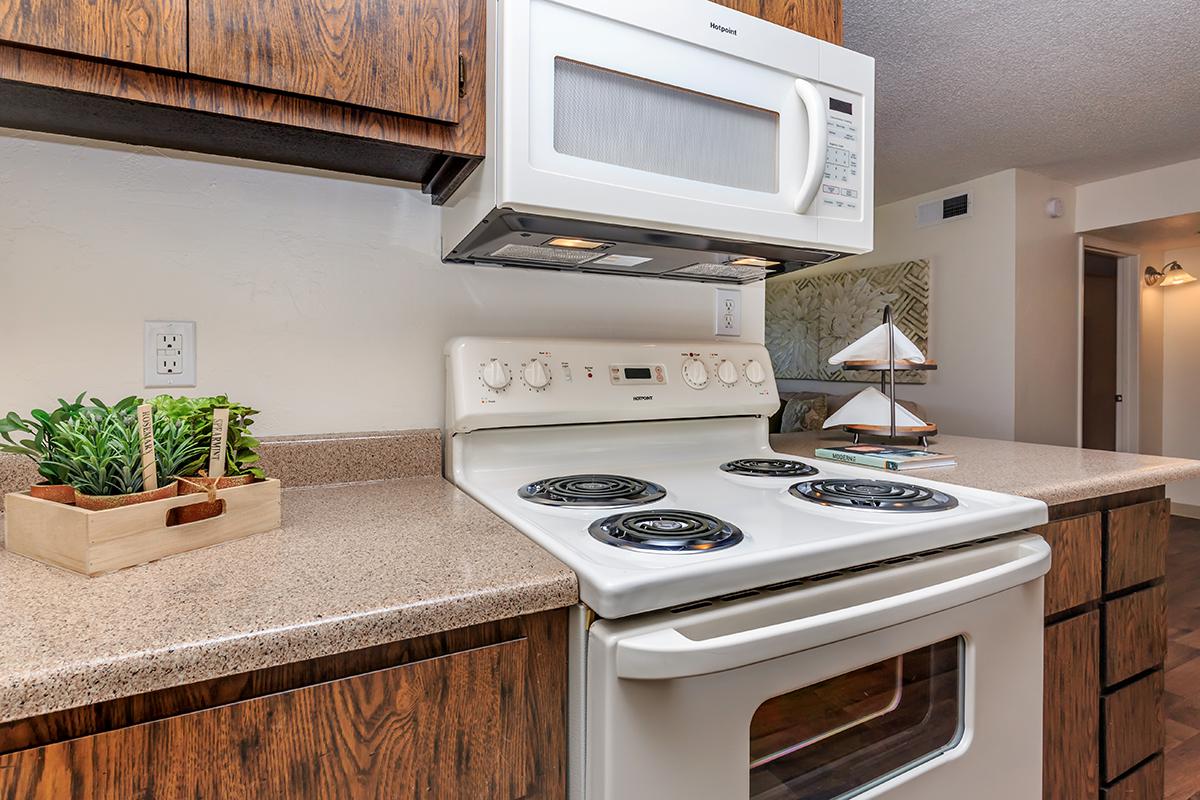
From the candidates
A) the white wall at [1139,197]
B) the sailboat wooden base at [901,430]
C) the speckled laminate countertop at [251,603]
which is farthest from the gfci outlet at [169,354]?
the white wall at [1139,197]

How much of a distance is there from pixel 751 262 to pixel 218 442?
1.10 metres

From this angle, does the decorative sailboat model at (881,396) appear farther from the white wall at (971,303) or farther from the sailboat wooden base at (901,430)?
the white wall at (971,303)

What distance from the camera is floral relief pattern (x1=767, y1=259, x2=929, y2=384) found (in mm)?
4363

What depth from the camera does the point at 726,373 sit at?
152cm

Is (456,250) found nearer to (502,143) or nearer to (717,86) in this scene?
(502,143)

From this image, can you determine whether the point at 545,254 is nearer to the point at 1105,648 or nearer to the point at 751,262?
the point at 751,262

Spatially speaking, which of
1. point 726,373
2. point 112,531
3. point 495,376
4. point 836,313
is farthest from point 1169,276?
point 112,531

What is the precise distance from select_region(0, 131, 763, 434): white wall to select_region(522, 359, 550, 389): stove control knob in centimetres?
20

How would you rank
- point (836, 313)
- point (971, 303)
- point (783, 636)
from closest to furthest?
point (783, 636) < point (971, 303) < point (836, 313)

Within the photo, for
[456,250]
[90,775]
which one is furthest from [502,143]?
[90,775]

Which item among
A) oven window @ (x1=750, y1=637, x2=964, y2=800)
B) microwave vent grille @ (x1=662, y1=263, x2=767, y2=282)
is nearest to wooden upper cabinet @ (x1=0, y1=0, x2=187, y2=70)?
microwave vent grille @ (x1=662, y1=263, x2=767, y2=282)

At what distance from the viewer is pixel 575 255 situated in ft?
4.42

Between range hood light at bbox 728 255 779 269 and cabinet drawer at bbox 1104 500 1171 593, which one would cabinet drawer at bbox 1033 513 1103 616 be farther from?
range hood light at bbox 728 255 779 269

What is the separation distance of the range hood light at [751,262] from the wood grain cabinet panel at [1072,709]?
0.91 metres
